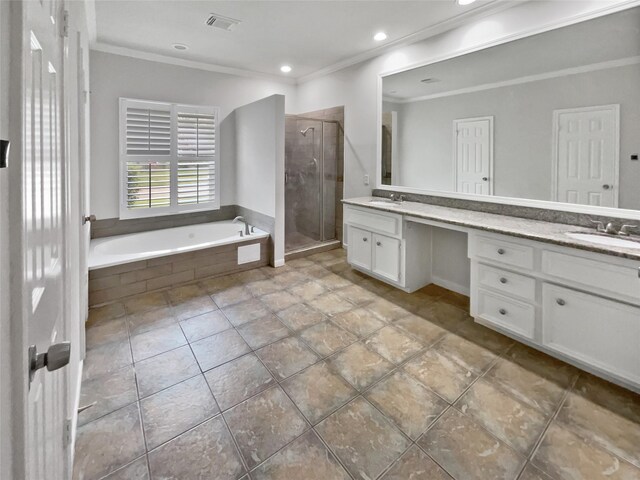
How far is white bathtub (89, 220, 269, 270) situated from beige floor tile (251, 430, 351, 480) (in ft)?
8.27

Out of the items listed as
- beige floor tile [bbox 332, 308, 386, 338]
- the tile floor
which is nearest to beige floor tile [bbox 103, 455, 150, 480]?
the tile floor

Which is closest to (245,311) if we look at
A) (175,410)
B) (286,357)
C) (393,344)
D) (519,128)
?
(286,357)

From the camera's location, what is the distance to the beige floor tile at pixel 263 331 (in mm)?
2541

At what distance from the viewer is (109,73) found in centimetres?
392

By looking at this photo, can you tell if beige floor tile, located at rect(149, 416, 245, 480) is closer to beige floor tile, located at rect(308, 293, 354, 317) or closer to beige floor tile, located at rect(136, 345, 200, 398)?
beige floor tile, located at rect(136, 345, 200, 398)

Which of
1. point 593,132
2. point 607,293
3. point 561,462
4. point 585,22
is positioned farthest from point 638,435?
point 585,22

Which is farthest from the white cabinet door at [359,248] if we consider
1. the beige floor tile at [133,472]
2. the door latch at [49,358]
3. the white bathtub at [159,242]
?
the door latch at [49,358]

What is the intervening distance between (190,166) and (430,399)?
4.06 metres

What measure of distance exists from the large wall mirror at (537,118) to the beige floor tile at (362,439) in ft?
7.18

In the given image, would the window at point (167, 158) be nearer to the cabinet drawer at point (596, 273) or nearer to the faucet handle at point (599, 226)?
the cabinet drawer at point (596, 273)

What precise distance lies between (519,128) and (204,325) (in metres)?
3.12

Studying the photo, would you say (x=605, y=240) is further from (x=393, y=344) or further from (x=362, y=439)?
(x=362, y=439)

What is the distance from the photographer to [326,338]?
2.58 meters

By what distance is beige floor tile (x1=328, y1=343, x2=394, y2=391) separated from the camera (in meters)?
2.10
